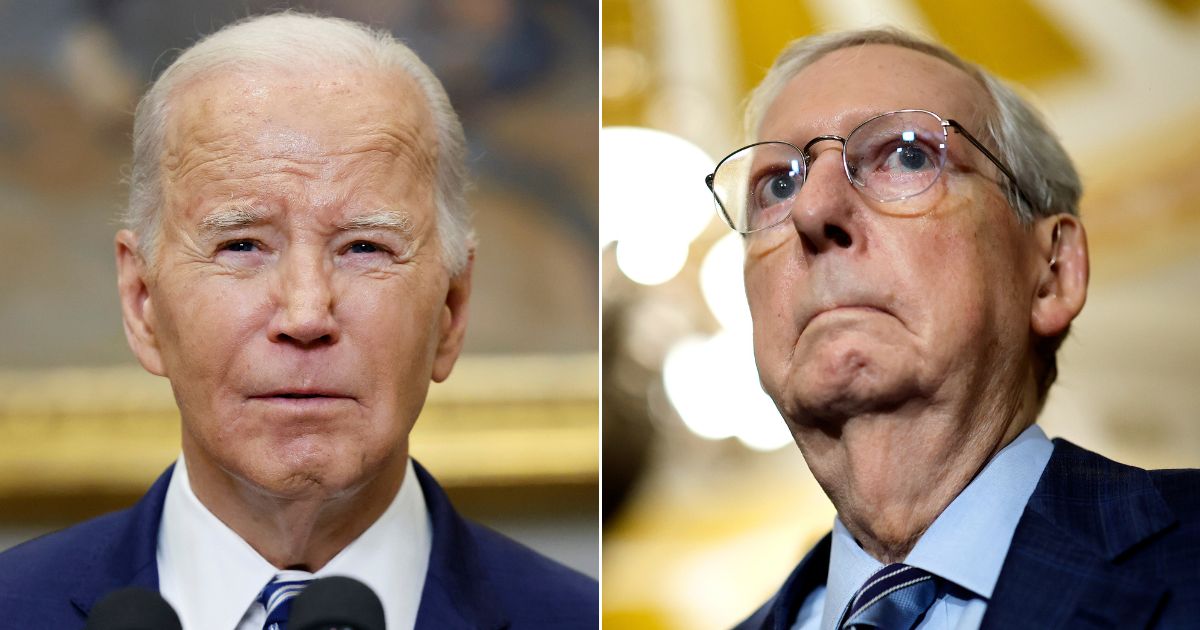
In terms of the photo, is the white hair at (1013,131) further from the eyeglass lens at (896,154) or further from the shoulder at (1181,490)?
the shoulder at (1181,490)

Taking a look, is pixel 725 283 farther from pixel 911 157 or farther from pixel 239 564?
pixel 239 564

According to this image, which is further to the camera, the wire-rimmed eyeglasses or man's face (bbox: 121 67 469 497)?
the wire-rimmed eyeglasses

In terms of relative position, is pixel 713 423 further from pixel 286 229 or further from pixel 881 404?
pixel 286 229

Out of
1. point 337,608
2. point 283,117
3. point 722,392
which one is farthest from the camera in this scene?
point 722,392

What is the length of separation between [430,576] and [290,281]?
622 mm

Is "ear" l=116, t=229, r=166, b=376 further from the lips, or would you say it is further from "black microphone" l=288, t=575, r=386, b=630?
"black microphone" l=288, t=575, r=386, b=630

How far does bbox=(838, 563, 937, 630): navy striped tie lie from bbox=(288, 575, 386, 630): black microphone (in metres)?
0.89

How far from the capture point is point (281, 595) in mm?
2049

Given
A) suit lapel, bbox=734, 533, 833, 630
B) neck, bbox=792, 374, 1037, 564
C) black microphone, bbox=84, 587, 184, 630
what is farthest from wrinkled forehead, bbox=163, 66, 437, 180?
suit lapel, bbox=734, 533, 833, 630

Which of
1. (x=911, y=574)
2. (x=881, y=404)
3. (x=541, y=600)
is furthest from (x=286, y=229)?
(x=911, y=574)

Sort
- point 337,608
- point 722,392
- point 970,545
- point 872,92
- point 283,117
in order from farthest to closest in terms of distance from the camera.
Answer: point 722,392 → point 872,92 → point 283,117 → point 970,545 → point 337,608

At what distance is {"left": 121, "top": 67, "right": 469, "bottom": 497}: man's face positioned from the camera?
203 centimetres

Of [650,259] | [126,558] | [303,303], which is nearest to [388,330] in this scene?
[303,303]

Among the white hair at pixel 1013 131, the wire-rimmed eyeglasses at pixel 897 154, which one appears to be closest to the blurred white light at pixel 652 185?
the white hair at pixel 1013 131
